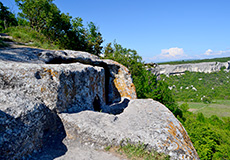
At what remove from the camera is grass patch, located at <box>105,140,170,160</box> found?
138 inches

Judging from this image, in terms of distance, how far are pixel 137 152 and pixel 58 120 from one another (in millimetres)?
2397

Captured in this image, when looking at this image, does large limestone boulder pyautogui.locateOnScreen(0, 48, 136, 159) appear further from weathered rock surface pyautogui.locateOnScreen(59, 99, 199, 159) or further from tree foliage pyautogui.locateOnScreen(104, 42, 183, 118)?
tree foliage pyautogui.locateOnScreen(104, 42, 183, 118)

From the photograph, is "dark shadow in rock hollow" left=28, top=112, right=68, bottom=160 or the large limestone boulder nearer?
the large limestone boulder

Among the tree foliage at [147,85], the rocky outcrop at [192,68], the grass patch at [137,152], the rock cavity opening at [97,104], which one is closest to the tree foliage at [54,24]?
the tree foliage at [147,85]

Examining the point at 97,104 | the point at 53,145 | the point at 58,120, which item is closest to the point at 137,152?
the point at 53,145

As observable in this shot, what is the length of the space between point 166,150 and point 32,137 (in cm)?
316

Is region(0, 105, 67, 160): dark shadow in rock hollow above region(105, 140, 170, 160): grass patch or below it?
above

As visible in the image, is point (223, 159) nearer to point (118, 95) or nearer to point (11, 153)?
point (118, 95)

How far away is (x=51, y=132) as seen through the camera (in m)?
4.14

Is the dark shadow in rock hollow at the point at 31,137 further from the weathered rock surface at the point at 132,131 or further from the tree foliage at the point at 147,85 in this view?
the tree foliage at the point at 147,85

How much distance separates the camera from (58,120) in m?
4.40

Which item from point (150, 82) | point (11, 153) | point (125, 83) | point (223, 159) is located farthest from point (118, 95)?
point (223, 159)

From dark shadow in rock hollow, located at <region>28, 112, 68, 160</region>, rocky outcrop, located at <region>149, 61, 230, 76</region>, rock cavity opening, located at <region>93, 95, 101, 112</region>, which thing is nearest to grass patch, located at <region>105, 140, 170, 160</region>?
dark shadow in rock hollow, located at <region>28, 112, 68, 160</region>

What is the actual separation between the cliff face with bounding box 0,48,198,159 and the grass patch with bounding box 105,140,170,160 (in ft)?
0.40
